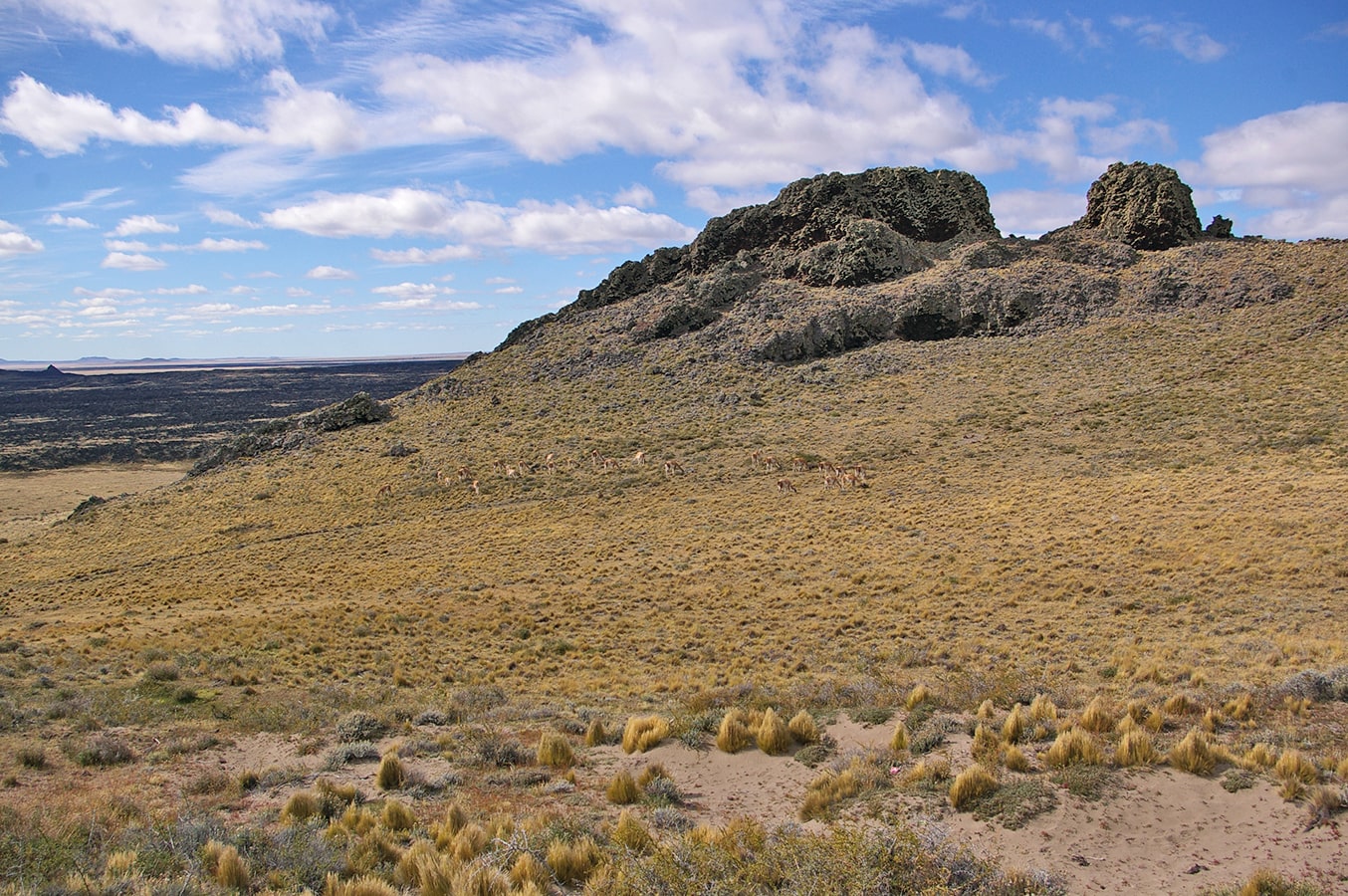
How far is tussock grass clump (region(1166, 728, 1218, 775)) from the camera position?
7.38 metres

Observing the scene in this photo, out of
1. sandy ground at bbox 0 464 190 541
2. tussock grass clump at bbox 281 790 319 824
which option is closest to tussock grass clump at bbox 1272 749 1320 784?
tussock grass clump at bbox 281 790 319 824

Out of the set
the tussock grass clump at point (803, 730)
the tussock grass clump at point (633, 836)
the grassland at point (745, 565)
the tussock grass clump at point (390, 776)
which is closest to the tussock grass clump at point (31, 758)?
the grassland at point (745, 565)

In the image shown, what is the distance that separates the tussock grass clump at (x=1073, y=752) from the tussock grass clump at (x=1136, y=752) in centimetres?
20

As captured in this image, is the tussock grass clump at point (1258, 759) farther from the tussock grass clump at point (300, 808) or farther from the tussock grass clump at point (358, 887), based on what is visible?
the tussock grass clump at point (300, 808)

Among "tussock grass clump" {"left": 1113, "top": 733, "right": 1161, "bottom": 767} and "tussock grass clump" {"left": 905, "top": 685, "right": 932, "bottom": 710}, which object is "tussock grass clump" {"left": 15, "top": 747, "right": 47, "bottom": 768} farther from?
"tussock grass clump" {"left": 1113, "top": 733, "right": 1161, "bottom": 767}

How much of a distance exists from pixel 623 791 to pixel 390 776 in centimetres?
297

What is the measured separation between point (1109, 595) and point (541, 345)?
192 feet

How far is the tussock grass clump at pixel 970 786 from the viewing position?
7.18 m

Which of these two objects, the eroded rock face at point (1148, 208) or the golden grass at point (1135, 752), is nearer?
the golden grass at point (1135, 752)

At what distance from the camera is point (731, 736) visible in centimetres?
955

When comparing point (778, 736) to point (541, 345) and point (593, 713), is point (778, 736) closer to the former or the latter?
→ point (593, 713)

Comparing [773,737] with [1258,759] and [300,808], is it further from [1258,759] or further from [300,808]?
[300,808]

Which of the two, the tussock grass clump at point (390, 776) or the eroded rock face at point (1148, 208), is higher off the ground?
the eroded rock face at point (1148, 208)

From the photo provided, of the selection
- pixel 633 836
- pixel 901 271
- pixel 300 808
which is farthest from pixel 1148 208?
pixel 300 808
